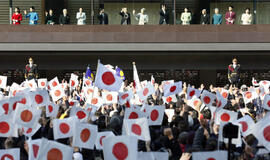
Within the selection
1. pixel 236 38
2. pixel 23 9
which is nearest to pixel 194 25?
pixel 236 38

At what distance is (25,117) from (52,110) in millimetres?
2986

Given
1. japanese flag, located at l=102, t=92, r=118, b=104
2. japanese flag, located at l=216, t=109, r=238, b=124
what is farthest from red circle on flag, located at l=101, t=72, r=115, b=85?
japanese flag, located at l=216, t=109, r=238, b=124

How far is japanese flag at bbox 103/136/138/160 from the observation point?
818cm

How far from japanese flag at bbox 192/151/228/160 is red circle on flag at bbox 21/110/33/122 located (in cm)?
422

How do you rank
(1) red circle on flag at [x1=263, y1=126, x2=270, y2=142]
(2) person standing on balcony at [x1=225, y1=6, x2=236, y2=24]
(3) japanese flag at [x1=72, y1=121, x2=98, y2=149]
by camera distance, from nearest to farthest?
(1) red circle on flag at [x1=263, y1=126, x2=270, y2=142] → (3) japanese flag at [x1=72, y1=121, x2=98, y2=149] → (2) person standing on balcony at [x1=225, y1=6, x2=236, y2=24]

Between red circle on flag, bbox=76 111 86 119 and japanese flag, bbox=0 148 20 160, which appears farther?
red circle on flag, bbox=76 111 86 119

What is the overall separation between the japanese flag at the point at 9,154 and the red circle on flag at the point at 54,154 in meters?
0.54

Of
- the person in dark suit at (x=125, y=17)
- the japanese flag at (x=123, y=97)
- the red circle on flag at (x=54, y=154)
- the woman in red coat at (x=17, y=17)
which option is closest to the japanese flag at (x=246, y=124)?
the red circle on flag at (x=54, y=154)

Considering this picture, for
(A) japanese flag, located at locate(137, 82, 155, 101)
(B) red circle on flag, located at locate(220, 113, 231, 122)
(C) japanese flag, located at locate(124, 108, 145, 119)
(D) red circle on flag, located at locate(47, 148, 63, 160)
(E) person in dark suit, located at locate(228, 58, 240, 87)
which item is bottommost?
(D) red circle on flag, located at locate(47, 148, 63, 160)

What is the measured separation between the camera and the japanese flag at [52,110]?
1406 centimetres

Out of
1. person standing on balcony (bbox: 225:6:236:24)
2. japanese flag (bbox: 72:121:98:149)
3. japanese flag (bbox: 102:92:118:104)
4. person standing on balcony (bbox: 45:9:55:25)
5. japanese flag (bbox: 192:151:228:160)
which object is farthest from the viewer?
person standing on balcony (bbox: 45:9:55:25)

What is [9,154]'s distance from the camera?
27.1 ft

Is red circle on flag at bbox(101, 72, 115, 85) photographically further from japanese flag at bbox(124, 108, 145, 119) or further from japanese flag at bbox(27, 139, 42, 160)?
japanese flag at bbox(27, 139, 42, 160)

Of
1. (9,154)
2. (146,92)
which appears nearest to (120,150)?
(9,154)
